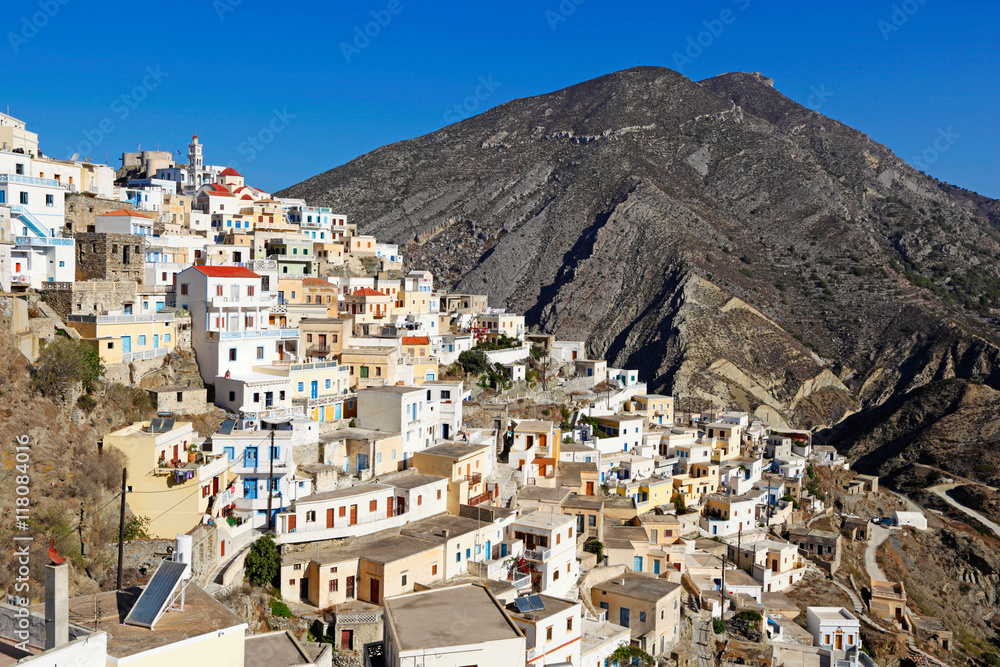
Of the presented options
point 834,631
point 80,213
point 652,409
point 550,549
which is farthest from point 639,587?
point 80,213

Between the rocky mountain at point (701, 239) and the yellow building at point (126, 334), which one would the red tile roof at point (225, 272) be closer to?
the yellow building at point (126, 334)

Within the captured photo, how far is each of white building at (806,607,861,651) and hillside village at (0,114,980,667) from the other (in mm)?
137

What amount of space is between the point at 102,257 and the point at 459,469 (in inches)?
611

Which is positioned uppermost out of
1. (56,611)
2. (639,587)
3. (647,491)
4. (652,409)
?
(56,611)

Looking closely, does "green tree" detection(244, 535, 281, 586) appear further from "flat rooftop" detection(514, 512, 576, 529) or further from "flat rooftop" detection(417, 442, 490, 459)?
"flat rooftop" detection(514, 512, 576, 529)

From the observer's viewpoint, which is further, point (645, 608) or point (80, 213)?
point (80, 213)

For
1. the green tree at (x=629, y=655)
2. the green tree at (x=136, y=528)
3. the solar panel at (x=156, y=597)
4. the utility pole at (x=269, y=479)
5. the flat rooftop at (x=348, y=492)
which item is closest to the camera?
the solar panel at (x=156, y=597)

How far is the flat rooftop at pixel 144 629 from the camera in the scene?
1166 centimetres

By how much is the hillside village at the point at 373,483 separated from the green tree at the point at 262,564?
0.35 meters

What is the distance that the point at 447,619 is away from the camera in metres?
17.8

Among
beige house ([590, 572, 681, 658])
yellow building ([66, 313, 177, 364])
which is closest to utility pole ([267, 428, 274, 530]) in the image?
yellow building ([66, 313, 177, 364])

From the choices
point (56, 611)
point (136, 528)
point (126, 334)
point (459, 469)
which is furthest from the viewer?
point (459, 469)

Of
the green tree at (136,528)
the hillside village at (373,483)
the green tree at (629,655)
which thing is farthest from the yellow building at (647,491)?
the green tree at (136,528)

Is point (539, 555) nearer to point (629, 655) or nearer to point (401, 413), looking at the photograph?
point (629, 655)
